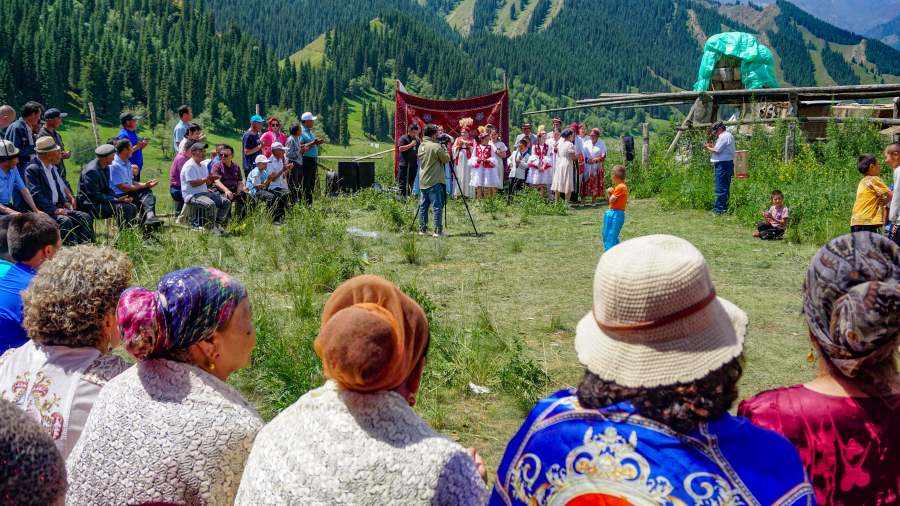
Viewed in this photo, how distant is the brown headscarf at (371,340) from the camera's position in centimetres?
165

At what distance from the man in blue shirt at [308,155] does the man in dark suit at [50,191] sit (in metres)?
5.09

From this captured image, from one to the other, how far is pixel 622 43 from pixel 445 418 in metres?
159

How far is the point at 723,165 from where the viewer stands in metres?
12.9

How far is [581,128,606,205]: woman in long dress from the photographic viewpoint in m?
15.7

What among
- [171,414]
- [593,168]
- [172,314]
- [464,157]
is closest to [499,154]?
[464,157]

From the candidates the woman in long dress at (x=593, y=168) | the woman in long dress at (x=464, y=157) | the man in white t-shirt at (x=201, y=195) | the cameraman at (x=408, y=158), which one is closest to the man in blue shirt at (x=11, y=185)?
the man in white t-shirt at (x=201, y=195)

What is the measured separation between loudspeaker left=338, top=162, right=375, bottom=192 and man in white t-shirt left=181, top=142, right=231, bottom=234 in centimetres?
458

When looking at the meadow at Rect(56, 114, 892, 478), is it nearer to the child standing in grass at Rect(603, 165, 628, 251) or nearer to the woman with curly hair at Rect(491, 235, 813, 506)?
the child standing in grass at Rect(603, 165, 628, 251)

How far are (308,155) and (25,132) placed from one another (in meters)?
5.28

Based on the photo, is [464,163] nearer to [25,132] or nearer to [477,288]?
[25,132]

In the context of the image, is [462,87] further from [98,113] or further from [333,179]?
[333,179]

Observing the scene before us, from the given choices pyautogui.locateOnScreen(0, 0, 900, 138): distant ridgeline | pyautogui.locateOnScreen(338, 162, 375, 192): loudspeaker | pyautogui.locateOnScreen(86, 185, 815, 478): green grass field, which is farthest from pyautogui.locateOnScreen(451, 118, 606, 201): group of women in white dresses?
pyautogui.locateOnScreen(0, 0, 900, 138): distant ridgeline

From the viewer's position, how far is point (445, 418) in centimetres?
435

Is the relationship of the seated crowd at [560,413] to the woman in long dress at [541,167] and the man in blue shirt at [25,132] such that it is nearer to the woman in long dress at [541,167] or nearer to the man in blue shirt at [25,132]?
the man in blue shirt at [25,132]
